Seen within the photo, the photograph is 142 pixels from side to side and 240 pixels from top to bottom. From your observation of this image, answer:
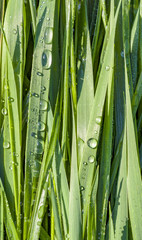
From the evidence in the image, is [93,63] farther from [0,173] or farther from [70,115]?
[0,173]

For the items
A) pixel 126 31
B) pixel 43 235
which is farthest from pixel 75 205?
pixel 126 31

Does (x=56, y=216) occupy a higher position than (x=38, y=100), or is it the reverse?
(x=38, y=100)

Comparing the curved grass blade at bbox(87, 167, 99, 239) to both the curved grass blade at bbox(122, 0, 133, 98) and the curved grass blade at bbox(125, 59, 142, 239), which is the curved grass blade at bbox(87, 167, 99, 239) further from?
the curved grass blade at bbox(122, 0, 133, 98)

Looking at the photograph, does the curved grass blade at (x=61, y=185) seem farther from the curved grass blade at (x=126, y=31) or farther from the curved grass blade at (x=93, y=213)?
the curved grass blade at (x=126, y=31)

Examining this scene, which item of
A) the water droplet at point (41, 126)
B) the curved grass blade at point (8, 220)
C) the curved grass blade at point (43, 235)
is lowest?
the curved grass blade at point (43, 235)

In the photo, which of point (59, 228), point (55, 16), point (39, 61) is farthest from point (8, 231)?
point (55, 16)

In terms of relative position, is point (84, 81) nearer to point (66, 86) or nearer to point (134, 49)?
Result: point (66, 86)

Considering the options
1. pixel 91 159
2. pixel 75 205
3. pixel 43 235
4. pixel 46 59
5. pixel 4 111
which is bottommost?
pixel 43 235

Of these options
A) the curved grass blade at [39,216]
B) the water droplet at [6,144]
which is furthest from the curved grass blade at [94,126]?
the water droplet at [6,144]
